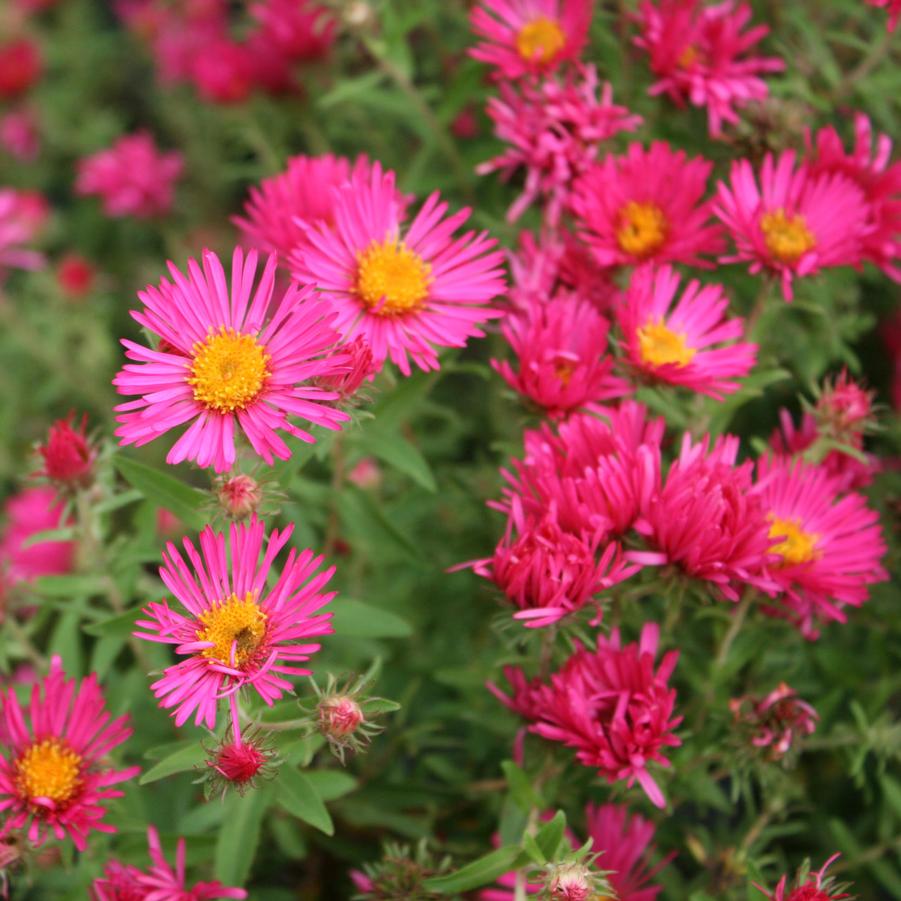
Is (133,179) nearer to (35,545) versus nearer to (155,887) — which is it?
(35,545)

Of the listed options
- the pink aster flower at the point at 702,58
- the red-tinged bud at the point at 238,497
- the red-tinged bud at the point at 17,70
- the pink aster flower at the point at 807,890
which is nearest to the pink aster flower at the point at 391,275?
the red-tinged bud at the point at 238,497

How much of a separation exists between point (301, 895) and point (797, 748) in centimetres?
82

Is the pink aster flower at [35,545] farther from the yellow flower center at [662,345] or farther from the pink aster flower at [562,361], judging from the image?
the yellow flower center at [662,345]

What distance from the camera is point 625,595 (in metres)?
1.24

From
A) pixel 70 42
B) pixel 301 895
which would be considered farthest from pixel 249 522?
pixel 70 42

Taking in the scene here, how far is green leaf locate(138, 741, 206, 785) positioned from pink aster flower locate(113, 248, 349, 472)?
0.32 meters

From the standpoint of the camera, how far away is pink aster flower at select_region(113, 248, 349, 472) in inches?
43.7

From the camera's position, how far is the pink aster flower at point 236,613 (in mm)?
1055

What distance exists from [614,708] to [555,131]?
0.79 metres

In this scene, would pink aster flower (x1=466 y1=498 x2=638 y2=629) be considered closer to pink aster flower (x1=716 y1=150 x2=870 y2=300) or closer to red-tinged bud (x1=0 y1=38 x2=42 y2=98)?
pink aster flower (x1=716 y1=150 x2=870 y2=300)

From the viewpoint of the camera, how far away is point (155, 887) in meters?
1.16

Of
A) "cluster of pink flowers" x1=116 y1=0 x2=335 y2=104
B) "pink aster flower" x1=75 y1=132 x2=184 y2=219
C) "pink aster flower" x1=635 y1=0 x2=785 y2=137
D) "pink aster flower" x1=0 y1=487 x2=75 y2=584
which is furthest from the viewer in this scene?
"pink aster flower" x1=75 y1=132 x2=184 y2=219

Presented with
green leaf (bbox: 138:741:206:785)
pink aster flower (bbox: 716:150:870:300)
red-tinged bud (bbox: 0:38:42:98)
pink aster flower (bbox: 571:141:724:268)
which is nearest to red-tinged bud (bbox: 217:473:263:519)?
green leaf (bbox: 138:741:206:785)

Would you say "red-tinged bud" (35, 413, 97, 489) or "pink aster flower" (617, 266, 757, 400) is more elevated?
"pink aster flower" (617, 266, 757, 400)
